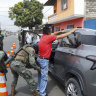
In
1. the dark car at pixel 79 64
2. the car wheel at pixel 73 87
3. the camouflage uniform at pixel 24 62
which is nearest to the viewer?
the dark car at pixel 79 64

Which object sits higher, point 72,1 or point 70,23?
point 72,1

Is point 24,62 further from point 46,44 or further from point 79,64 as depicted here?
point 79,64

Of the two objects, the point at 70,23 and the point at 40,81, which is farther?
the point at 70,23

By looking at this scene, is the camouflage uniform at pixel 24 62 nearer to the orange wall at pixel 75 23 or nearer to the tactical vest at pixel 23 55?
the tactical vest at pixel 23 55

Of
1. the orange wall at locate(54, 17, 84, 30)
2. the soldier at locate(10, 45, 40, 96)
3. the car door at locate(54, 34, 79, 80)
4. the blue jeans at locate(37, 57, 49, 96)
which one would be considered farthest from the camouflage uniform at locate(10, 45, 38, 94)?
the orange wall at locate(54, 17, 84, 30)

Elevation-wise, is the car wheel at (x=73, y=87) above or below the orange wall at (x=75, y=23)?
below

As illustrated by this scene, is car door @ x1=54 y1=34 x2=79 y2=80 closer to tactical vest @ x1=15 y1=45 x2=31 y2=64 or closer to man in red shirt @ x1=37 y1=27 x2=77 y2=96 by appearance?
man in red shirt @ x1=37 y1=27 x2=77 y2=96

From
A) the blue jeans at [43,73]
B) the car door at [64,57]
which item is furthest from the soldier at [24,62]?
the car door at [64,57]

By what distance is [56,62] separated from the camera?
4.00 m

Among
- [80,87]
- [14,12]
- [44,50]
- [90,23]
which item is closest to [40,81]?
[44,50]

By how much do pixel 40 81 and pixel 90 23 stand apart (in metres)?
8.23

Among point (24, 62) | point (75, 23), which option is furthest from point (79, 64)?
point (75, 23)

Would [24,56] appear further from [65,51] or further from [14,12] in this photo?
[14,12]

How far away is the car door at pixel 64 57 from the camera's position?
131 inches
